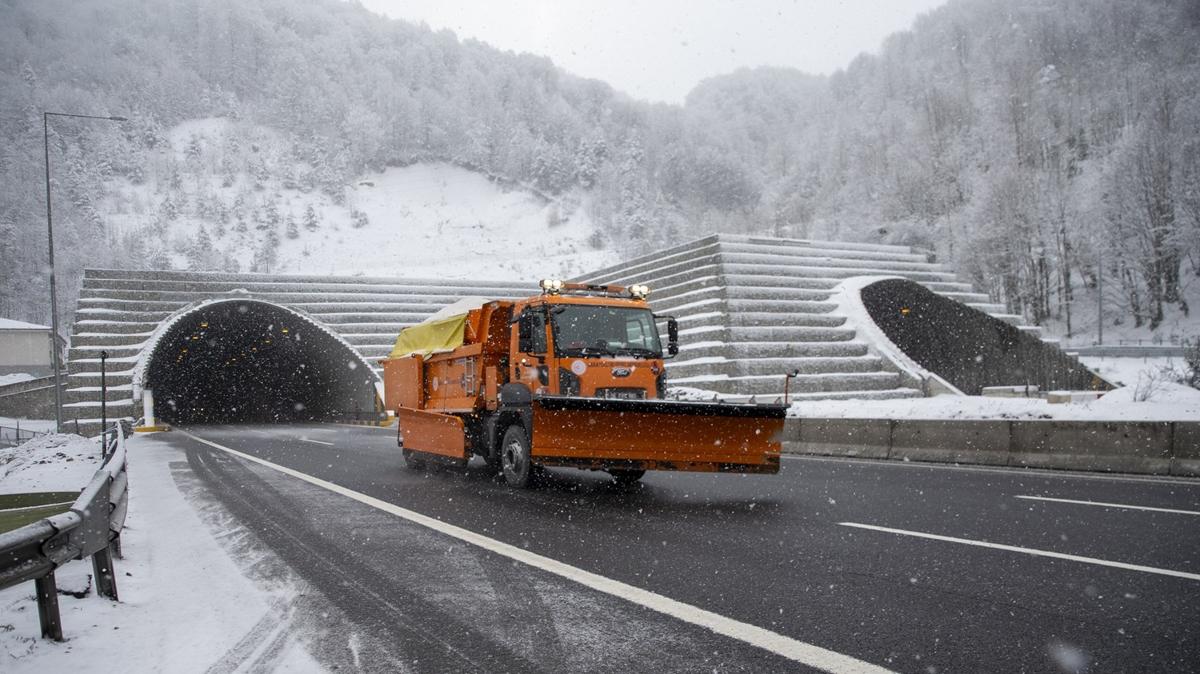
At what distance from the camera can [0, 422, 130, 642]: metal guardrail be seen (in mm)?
3867

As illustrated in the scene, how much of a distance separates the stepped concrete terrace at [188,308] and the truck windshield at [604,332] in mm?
28830

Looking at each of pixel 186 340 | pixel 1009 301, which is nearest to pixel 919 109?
pixel 1009 301

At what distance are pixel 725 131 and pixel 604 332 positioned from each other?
147m

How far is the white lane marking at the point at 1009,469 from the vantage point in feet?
36.6

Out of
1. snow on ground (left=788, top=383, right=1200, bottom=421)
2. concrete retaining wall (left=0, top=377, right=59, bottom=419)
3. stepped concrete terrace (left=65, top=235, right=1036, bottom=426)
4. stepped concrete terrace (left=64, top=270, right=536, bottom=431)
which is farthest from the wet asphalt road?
concrete retaining wall (left=0, top=377, right=59, bottom=419)

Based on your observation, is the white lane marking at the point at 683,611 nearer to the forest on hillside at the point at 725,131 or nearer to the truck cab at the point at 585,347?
the truck cab at the point at 585,347

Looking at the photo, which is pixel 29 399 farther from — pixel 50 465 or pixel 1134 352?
pixel 1134 352

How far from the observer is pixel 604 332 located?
11.4m

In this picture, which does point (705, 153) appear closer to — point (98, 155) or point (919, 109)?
point (919, 109)

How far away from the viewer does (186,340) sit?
44.7 metres

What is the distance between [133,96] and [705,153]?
10926 cm

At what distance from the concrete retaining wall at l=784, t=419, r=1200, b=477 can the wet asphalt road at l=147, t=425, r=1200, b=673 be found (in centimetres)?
100

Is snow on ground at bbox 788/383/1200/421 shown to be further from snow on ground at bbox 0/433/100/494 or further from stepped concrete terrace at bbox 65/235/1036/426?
snow on ground at bbox 0/433/100/494

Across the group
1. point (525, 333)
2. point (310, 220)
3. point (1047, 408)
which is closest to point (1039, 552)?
point (525, 333)
